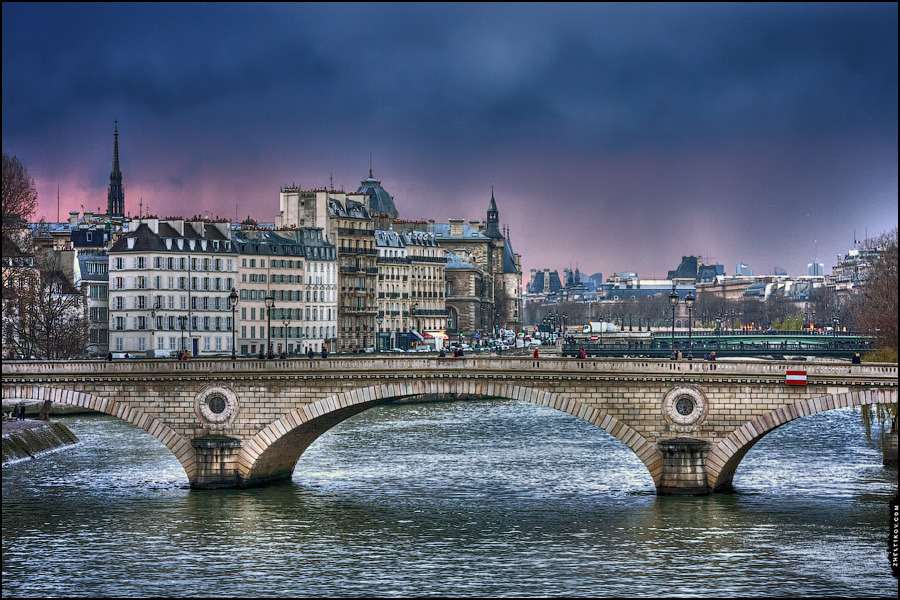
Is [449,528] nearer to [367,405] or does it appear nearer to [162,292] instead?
[367,405]

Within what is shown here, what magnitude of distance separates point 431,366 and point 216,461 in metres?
8.56

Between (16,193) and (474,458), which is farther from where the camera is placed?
(474,458)

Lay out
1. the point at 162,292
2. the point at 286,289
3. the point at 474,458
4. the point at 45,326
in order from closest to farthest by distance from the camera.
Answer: the point at 474,458 < the point at 45,326 < the point at 162,292 < the point at 286,289

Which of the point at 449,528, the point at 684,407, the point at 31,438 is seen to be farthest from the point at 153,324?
the point at 684,407

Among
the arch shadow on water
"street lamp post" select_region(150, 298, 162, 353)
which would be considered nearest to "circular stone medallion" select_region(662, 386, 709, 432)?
the arch shadow on water

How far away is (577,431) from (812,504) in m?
32.4

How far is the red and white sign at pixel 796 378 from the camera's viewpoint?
4897cm

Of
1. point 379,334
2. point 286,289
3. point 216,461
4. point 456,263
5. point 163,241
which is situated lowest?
point 216,461

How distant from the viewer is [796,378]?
49.1m

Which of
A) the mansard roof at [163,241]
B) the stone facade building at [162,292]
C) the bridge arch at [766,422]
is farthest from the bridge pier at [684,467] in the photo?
the mansard roof at [163,241]

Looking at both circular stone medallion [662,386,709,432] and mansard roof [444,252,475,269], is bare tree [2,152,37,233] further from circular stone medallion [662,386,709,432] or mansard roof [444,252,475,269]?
mansard roof [444,252,475,269]

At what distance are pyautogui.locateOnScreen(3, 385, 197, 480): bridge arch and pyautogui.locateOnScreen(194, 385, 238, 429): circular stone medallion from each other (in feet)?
4.09

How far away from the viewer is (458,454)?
70750 millimetres

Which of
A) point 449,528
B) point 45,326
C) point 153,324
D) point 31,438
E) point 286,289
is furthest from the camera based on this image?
point 286,289
